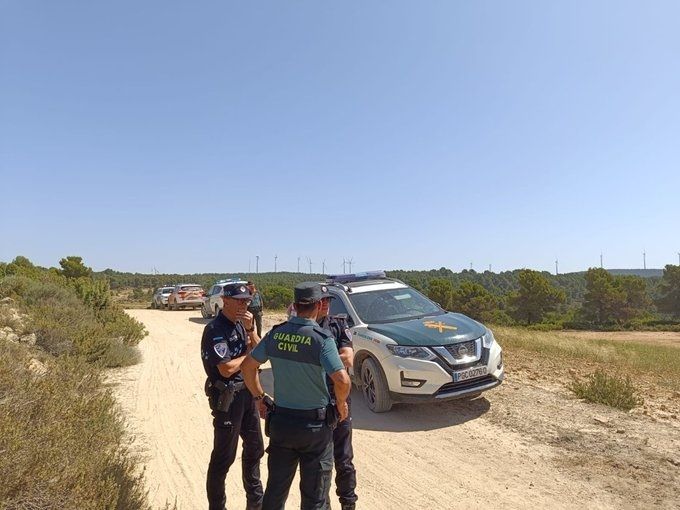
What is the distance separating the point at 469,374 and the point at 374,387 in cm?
135

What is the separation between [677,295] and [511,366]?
2394 inches

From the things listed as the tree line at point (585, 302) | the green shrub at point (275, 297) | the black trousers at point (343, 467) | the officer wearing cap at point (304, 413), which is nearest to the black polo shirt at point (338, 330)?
the black trousers at point (343, 467)

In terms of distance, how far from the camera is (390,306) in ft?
24.9

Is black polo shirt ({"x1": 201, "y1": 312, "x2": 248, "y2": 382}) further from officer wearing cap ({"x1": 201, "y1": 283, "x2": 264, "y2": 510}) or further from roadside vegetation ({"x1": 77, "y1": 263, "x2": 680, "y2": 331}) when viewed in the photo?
roadside vegetation ({"x1": 77, "y1": 263, "x2": 680, "y2": 331})

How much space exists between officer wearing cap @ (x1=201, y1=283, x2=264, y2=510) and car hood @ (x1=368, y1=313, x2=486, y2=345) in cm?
304

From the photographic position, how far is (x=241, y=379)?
142 inches

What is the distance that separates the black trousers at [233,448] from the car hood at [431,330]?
9.86 ft

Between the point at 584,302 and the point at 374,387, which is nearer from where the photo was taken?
the point at 374,387

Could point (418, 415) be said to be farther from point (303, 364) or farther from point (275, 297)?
point (275, 297)

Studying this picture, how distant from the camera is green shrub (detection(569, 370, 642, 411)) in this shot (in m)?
6.68

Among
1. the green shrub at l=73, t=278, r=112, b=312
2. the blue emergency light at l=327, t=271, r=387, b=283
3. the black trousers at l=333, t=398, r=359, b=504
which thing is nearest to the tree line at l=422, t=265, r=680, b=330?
the green shrub at l=73, t=278, r=112, b=312

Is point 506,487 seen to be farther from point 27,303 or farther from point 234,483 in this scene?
point 27,303

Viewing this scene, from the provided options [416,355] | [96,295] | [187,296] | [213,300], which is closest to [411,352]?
[416,355]

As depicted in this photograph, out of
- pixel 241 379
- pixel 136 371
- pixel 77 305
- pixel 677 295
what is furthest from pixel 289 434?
pixel 677 295
